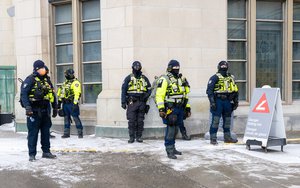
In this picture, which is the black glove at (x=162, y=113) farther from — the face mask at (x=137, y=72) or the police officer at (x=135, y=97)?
the face mask at (x=137, y=72)

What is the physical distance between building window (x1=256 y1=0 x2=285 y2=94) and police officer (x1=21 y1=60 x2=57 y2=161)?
6.60m

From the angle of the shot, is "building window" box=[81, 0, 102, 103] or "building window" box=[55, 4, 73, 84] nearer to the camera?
"building window" box=[81, 0, 102, 103]

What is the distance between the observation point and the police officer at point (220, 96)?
31.0 ft

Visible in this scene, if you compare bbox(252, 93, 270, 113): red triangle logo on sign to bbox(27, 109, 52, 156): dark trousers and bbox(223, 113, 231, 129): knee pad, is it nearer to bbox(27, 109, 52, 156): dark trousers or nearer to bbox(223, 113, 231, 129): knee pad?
bbox(223, 113, 231, 129): knee pad

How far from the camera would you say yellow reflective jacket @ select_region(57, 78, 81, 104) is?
10736mm

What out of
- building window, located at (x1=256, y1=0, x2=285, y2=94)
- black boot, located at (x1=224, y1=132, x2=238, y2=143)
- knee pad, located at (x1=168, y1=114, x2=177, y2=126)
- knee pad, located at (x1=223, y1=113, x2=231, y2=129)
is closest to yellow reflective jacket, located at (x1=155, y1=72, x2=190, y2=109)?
knee pad, located at (x1=168, y1=114, x2=177, y2=126)

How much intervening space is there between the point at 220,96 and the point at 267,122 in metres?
1.33

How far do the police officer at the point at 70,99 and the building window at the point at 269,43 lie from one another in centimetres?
539

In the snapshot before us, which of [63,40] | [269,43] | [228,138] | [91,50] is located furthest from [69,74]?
[269,43]

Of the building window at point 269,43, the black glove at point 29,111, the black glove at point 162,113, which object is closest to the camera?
the black glove at point 29,111

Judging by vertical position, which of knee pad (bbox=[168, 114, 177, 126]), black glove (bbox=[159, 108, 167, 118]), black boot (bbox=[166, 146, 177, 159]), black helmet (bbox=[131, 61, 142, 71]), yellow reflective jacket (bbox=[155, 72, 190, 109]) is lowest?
black boot (bbox=[166, 146, 177, 159])

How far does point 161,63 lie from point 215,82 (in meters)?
1.88

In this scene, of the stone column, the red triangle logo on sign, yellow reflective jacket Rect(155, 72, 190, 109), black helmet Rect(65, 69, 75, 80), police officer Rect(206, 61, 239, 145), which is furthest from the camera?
black helmet Rect(65, 69, 75, 80)

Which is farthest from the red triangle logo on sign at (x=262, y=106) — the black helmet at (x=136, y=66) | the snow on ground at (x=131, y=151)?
the black helmet at (x=136, y=66)
